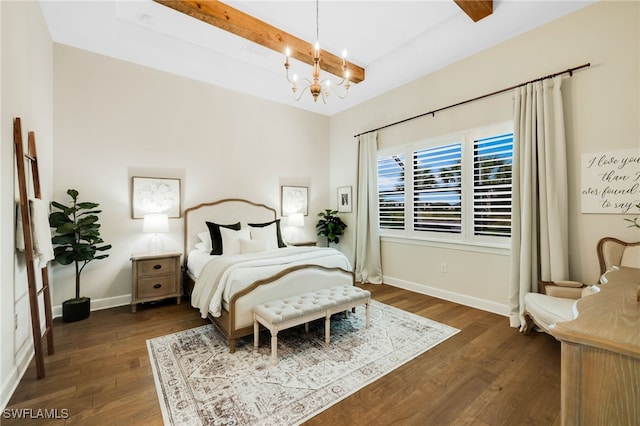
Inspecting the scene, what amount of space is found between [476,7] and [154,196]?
4414mm

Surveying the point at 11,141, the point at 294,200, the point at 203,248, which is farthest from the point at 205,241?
the point at 11,141

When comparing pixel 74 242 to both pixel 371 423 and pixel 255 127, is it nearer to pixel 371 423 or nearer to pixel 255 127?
pixel 255 127

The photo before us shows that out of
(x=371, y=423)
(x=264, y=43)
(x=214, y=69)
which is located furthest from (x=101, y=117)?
(x=371, y=423)

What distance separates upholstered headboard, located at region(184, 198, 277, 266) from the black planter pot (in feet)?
3.88

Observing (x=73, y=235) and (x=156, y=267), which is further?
(x=156, y=267)

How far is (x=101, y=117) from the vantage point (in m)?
3.56

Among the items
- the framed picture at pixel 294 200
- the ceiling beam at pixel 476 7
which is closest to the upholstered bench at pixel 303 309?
the framed picture at pixel 294 200

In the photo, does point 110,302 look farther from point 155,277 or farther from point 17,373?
point 17,373

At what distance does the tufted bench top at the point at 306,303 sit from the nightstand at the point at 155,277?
5.82ft

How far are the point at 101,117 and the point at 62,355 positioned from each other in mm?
2801

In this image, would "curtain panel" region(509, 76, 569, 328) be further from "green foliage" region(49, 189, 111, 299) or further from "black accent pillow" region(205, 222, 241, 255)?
"green foliage" region(49, 189, 111, 299)

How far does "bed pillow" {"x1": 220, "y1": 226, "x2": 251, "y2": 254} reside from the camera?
12.4 ft

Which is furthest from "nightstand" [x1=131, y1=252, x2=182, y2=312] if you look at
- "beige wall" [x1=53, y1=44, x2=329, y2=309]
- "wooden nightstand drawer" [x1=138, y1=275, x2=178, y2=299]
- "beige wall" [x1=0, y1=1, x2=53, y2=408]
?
"beige wall" [x1=0, y1=1, x2=53, y2=408]

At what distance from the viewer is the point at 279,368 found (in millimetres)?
2221
